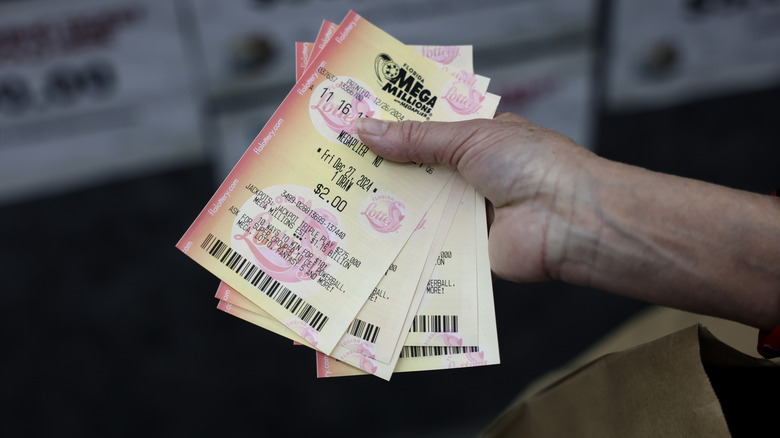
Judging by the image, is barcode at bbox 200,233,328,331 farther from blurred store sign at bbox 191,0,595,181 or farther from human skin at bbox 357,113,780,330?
blurred store sign at bbox 191,0,595,181

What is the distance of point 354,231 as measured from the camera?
3.26 ft

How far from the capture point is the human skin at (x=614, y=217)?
958mm

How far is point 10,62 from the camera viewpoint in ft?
4.78

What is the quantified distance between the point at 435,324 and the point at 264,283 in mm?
294

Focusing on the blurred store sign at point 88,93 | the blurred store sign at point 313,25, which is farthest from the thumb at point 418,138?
the blurred store sign at point 88,93

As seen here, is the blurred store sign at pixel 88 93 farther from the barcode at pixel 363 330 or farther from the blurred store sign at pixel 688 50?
the blurred store sign at pixel 688 50

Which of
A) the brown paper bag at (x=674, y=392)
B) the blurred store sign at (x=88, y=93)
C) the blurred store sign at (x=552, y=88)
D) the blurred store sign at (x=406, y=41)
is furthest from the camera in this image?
the blurred store sign at (x=552, y=88)

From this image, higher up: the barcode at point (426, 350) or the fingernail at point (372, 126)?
the fingernail at point (372, 126)

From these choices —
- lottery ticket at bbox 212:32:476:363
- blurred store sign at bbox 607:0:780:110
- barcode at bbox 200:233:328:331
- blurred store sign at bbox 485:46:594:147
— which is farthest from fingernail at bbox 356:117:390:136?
blurred store sign at bbox 607:0:780:110

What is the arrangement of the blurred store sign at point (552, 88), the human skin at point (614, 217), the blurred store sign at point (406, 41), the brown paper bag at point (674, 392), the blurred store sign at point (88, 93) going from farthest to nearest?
1. the blurred store sign at point (552, 88)
2. the blurred store sign at point (406, 41)
3. the blurred store sign at point (88, 93)
4. the human skin at point (614, 217)
5. the brown paper bag at point (674, 392)

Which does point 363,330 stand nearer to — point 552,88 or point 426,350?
point 426,350

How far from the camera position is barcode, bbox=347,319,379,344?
3.23 feet

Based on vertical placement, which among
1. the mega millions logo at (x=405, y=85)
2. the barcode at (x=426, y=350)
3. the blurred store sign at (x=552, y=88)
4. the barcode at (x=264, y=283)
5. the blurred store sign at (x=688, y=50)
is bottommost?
the barcode at (x=264, y=283)

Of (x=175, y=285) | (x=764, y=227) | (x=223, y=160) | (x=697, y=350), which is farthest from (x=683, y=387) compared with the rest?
(x=175, y=285)
